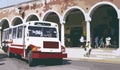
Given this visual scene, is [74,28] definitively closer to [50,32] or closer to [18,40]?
[18,40]

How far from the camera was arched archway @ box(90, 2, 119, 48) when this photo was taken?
115 feet

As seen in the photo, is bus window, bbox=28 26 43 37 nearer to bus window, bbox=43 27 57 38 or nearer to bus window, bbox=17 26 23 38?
bus window, bbox=43 27 57 38

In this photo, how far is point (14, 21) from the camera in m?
46.3

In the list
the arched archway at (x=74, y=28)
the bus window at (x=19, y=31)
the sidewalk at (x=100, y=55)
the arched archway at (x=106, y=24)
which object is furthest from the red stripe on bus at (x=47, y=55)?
the arched archway at (x=74, y=28)

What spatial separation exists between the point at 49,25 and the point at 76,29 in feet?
66.3

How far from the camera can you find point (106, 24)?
3662 cm

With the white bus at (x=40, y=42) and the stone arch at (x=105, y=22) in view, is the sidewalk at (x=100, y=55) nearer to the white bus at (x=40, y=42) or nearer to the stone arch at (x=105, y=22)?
the stone arch at (x=105, y=22)

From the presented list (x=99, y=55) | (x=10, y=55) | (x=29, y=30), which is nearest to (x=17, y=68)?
(x=29, y=30)

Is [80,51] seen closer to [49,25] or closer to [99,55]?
[99,55]

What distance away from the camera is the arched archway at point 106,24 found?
3509cm

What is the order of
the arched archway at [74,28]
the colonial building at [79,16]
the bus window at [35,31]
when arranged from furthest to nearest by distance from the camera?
the arched archway at [74,28] < the colonial building at [79,16] < the bus window at [35,31]

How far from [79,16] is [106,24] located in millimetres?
4701

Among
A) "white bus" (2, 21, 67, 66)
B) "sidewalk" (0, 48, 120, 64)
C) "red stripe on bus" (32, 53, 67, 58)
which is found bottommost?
"sidewalk" (0, 48, 120, 64)

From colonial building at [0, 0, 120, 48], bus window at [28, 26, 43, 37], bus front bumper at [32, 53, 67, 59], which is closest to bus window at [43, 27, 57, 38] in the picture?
bus window at [28, 26, 43, 37]
